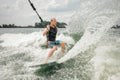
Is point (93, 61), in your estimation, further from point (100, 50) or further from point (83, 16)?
point (83, 16)

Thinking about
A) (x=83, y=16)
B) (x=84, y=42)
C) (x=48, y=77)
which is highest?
(x=83, y=16)

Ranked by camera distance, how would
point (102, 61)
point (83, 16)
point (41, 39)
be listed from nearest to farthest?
point (102, 61)
point (83, 16)
point (41, 39)

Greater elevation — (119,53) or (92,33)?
(92,33)

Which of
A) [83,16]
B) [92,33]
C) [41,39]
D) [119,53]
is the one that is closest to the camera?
[119,53]

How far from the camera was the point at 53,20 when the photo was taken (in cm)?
1128

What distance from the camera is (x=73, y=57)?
1113 centimetres

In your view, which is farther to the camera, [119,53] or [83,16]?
[83,16]

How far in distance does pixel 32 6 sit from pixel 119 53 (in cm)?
462

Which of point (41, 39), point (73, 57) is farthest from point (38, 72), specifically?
point (41, 39)

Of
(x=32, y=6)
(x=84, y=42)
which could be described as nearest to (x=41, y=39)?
(x=84, y=42)

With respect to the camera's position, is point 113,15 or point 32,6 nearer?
point 32,6

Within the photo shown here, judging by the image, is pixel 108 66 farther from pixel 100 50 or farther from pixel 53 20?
pixel 53 20

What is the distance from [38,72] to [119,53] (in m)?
3.75

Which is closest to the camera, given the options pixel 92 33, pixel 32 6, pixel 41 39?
pixel 32 6
